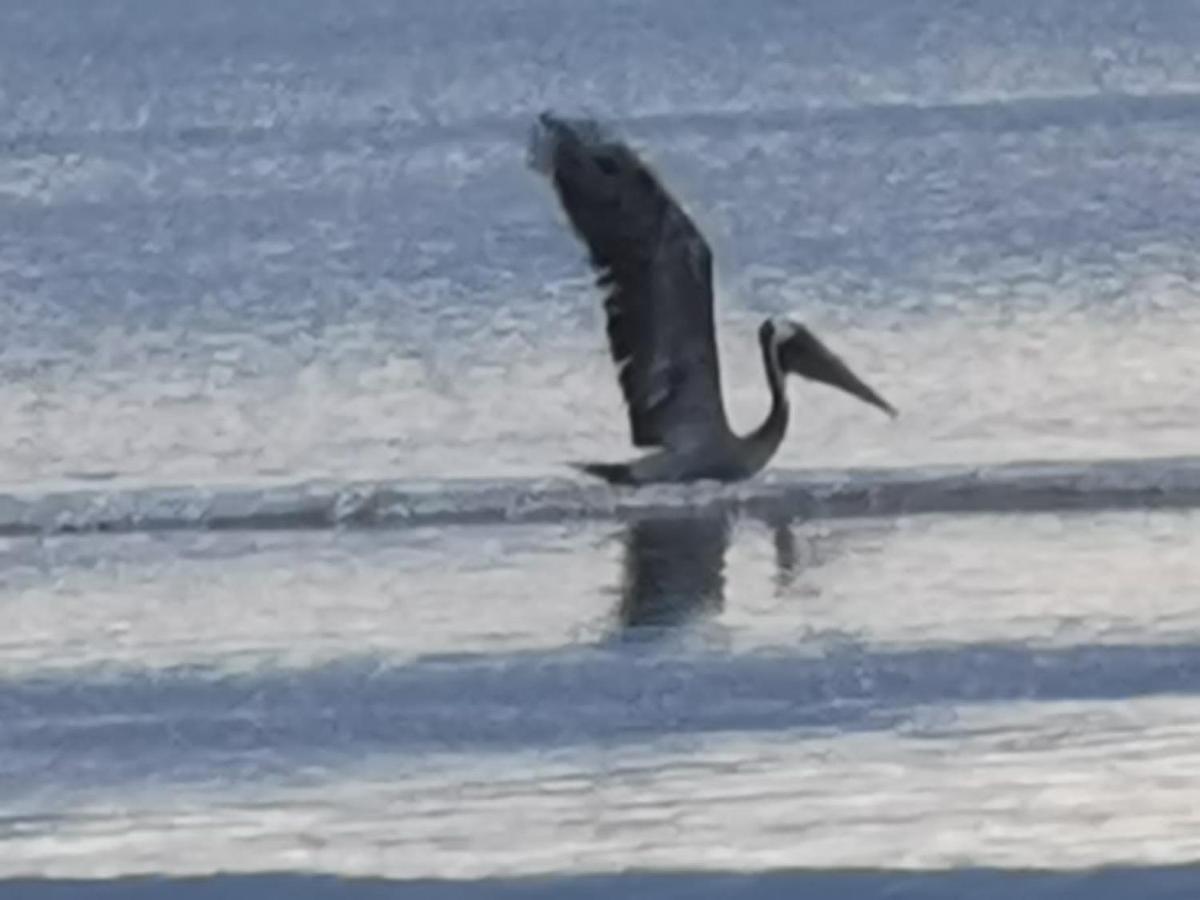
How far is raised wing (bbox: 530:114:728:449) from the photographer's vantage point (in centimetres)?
1187

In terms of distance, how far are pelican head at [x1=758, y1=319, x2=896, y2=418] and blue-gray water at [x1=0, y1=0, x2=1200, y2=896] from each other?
19.9 inches

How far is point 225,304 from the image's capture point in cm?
1997

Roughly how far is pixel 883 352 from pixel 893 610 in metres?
5.79

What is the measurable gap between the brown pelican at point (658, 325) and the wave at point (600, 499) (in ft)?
0.41

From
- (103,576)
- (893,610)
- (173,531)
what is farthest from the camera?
(173,531)

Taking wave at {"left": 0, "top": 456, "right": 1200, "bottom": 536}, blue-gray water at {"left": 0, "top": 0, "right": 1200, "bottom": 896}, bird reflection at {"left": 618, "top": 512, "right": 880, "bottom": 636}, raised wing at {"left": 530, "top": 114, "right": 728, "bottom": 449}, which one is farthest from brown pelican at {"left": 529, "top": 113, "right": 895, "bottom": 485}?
blue-gray water at {"left": 0, "top": 0, "right": 1200, "bottom": 896}

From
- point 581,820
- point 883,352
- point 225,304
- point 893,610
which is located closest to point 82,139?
point 225,304

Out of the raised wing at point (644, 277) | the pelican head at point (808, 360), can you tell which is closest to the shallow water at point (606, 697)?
the raised wing at point (644, 277)

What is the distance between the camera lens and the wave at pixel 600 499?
1335 cm

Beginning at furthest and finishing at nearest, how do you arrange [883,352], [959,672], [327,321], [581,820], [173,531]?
[327,321]
[883,352]
[173,531]
[959,672]
[581,820]

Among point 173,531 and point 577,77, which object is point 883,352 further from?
→ point 577,77

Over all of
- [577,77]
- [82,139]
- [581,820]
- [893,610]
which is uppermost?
[577,77]

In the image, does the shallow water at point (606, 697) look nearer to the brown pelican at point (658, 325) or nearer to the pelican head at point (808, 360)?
the brown pelican at point (658, 325)

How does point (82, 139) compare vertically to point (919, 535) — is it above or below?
above
